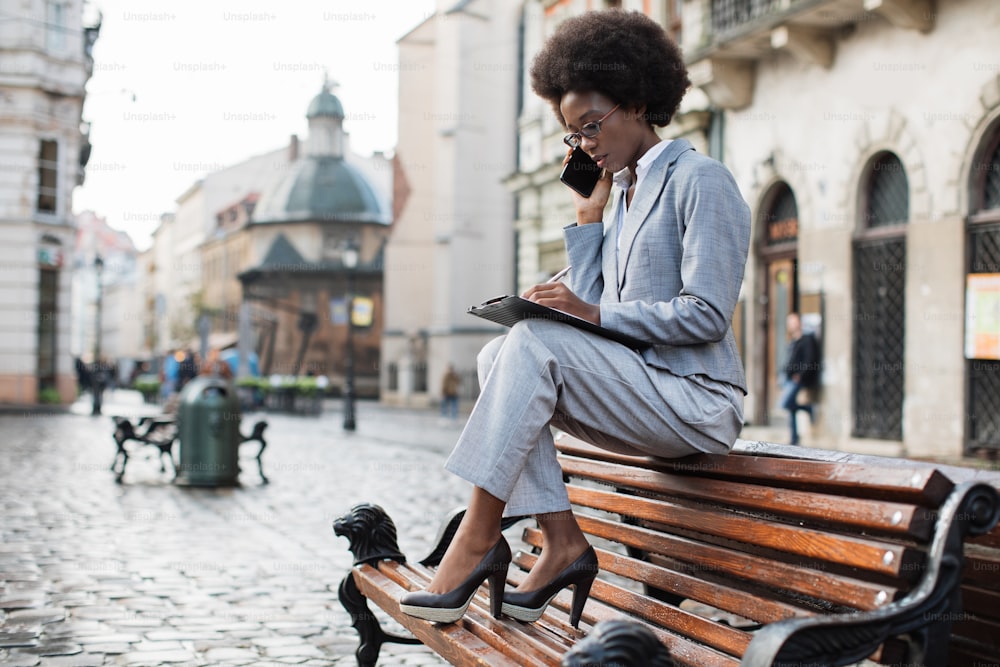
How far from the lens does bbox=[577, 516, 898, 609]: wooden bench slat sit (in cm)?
203

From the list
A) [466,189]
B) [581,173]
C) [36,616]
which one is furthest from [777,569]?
[466,189]

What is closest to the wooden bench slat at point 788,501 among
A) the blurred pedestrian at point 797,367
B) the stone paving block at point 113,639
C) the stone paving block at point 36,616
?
the stone paving block at point 113,639

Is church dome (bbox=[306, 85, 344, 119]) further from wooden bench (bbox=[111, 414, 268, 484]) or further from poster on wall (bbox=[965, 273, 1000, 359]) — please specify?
poster on wall (bbox=[965, 273, 1000, 359])

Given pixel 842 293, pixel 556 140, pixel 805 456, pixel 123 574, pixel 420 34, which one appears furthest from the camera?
pixel 420 34

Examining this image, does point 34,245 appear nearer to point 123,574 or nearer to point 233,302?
point 123,574

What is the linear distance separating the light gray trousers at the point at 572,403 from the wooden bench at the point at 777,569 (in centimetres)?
14

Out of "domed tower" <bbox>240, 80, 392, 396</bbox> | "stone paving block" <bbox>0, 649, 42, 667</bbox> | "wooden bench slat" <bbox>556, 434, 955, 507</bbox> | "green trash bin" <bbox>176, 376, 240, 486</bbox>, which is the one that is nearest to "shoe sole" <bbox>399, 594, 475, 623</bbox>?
"wooden bench slat" <bbox>556, 434, 955, 507</bbox>

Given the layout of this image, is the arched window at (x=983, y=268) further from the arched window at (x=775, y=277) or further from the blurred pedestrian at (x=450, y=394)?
the blurred pedestrian at (x=450, y=394)

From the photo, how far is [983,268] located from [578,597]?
11386 mm

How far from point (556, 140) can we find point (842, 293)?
1095 cm

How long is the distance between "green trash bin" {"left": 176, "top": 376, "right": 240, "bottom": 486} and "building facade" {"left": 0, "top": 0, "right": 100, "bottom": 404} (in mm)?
19997

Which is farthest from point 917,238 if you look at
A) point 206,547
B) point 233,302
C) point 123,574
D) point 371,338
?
point 233,302

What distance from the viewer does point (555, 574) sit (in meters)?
Answer: 2.88

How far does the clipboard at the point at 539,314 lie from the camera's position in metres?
2.65
